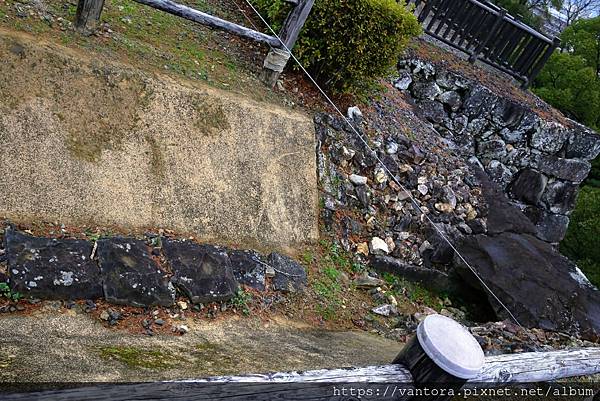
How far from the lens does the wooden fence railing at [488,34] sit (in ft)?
34.9

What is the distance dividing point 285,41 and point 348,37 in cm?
88

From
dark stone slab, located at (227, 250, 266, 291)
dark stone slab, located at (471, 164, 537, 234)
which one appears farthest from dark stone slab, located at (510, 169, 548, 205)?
dark stone slab, located at (227, 250, 266, 291)

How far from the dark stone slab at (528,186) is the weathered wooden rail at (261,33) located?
21.6 feet

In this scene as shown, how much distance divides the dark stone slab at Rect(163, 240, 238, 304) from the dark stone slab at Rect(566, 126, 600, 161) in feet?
29.8

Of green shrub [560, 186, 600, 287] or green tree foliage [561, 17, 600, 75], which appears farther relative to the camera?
green tree foliage [561, 17, 600, 75]

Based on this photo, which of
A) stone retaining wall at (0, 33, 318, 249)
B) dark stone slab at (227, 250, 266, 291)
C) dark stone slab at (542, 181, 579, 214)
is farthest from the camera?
dark stone slab at (542, 181, 579, 214)

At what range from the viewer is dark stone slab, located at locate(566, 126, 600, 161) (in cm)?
1118

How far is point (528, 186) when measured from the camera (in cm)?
1126

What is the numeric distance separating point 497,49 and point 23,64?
377 inches

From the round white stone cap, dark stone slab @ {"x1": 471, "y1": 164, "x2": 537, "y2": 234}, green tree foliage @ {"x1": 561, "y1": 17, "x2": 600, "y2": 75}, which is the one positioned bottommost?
dark stone slab @ {"x1": 471, "y1": 164, "x2": 537, "y2": 234}

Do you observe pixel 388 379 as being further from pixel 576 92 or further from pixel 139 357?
pixel 576 92

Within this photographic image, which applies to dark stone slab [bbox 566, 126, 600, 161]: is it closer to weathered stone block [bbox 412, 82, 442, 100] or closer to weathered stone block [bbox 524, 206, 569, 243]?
weathered stone block [bbox 524, 206, 569, 243]

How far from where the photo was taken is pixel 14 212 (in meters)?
4.29

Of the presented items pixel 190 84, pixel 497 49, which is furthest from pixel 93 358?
pixel 497 49
